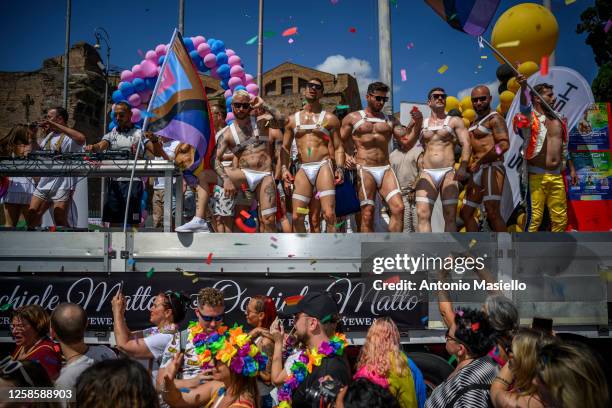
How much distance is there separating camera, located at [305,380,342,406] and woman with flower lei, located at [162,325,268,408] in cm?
34

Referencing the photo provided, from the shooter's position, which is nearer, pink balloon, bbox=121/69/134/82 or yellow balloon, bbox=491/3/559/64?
yellow balloon, bbox=491/3/559/64

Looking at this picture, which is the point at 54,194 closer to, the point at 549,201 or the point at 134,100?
the point at 134,100

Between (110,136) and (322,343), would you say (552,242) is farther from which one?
(110,136)

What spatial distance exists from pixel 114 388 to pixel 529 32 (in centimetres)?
942

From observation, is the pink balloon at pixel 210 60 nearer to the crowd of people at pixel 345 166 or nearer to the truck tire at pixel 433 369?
the crowd of people at pixel 345 166

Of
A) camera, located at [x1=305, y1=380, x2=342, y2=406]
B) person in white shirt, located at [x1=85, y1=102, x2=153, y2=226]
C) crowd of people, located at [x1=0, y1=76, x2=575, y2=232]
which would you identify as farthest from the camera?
person in white shirt, located at [x1=85, y1=102, x2=153, y2=226]

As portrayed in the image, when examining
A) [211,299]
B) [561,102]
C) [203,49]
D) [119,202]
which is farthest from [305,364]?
[203,49]

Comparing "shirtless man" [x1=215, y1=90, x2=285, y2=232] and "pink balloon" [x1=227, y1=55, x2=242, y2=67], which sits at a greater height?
"pink balloon" [x1=227, y1=55, x2=242, y2=67]

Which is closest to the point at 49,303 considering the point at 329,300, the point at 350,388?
the point at 329,300

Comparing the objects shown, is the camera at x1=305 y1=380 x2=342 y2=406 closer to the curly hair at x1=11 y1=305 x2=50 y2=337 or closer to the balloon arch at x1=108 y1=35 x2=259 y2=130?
the curly hair at x1=11 y1=305 x2=50 y2=337

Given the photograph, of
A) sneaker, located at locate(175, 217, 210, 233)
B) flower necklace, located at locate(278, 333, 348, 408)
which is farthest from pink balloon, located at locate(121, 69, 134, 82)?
flower necklace, located at locate(278, 333, 348, 408)

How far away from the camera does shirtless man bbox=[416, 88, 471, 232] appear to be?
632cm

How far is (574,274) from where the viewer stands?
516cm

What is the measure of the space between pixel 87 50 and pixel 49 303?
29656 mm
